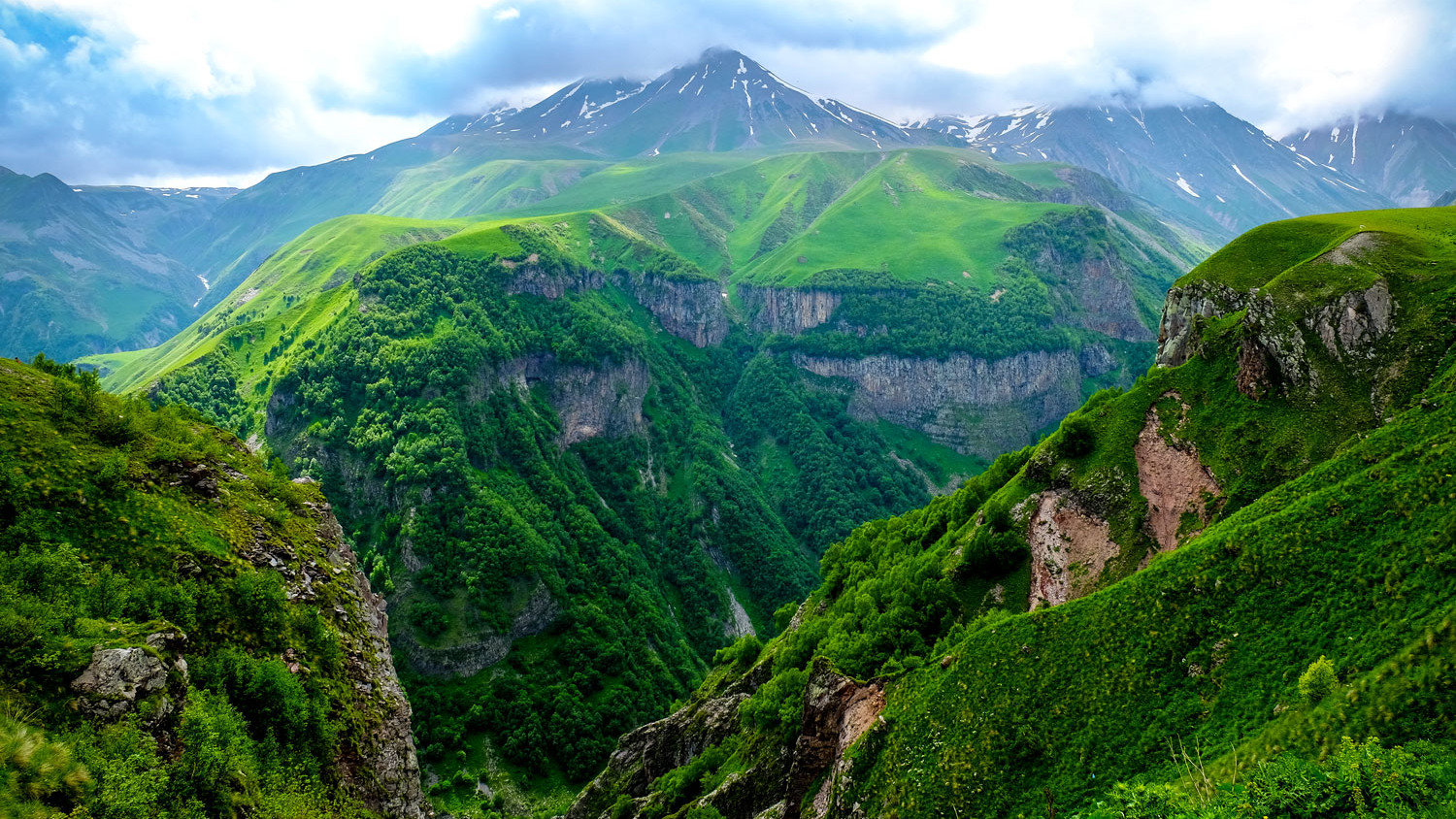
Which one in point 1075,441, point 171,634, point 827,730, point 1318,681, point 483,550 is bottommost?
point 483,550

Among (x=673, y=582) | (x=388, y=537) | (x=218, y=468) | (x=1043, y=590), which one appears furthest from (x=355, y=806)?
(x=673, y=582)

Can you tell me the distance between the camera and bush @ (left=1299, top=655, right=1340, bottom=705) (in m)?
26.0

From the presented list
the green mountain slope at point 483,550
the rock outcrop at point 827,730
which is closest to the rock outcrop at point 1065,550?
the rock outcrop at point 827,730

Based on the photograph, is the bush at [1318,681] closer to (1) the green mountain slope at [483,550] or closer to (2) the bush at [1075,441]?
(2) the bush at [1075,441]

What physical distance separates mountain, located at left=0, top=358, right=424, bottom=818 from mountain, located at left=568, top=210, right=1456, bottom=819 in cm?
2594

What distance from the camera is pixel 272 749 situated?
122ft

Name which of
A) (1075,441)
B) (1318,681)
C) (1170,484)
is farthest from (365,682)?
(1170,484)

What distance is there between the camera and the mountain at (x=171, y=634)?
28.9 meters

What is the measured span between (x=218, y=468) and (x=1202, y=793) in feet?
202

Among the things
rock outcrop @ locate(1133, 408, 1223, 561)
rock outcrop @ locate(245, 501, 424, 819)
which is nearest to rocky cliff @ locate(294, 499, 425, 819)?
rock outcrop @ locate(245, 501, 424, 819)

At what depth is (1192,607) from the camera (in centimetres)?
3428

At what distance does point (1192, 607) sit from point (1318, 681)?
8.15 m

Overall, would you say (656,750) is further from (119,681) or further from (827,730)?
(119,681)

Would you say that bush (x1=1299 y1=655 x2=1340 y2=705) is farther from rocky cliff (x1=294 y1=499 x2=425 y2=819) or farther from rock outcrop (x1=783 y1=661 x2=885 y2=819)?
rocky cliff (x1=294 y1=499 x2=425 y2=819)
